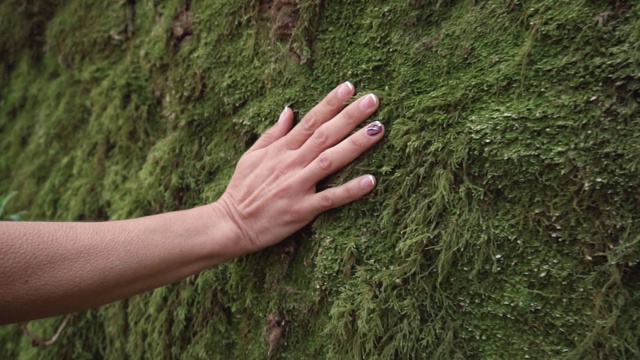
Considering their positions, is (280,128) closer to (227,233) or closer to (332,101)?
(332,101)

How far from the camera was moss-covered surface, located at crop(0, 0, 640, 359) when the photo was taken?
1212 mm

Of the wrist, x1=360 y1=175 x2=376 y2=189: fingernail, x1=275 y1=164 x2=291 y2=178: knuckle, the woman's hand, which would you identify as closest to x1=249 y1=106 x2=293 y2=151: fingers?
the woman's hand

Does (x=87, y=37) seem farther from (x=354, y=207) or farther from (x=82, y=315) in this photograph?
(x=354, y=207)

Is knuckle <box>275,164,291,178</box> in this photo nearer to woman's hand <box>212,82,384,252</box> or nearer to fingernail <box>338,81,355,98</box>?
woman's hand <box>212,82,384,252</box>

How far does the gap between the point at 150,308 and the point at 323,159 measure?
1.00 m

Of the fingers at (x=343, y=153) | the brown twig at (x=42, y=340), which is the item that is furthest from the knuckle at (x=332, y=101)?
the brown twig at (x=42, y=340)

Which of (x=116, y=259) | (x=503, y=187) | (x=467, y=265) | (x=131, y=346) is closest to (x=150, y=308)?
(x=131, y=346)

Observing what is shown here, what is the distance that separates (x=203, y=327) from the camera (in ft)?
6.30

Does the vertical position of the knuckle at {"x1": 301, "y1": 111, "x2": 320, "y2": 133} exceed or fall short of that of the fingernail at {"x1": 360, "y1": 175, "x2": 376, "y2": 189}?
it exceeds it

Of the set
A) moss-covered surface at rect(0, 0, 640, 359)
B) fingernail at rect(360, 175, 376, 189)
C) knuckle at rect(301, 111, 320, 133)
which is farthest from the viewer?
knuckle at rect(301, 111, 320, 133)

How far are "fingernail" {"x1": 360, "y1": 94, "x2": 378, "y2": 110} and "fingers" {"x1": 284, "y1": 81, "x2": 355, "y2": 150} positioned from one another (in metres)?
0.07

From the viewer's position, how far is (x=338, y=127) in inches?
61.6

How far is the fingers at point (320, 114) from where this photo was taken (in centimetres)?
158

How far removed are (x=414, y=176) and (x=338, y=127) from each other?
0.27 m
